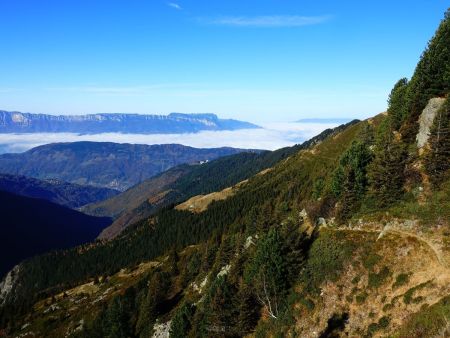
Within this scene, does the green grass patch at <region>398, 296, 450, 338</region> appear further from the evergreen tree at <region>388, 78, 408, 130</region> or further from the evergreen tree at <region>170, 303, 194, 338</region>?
the evergreen tree at <region>388, 78, 408, 130</region>

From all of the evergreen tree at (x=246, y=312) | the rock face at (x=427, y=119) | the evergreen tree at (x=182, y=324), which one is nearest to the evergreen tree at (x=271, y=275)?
the evergreen tree at (x=246, y=312)

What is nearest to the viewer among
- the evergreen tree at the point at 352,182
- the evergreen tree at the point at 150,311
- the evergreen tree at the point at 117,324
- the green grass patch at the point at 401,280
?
the green grass patch at the point at 401,280

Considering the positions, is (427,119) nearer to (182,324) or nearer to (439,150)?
A: (439,150)

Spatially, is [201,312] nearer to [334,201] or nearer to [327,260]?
[327,260]

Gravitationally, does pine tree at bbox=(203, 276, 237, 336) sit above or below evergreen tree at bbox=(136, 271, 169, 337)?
above

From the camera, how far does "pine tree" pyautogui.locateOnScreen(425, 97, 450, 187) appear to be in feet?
197

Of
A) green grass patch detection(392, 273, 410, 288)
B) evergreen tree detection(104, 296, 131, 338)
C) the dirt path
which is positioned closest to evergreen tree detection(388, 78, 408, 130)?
the dirt path

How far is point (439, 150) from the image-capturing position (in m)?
61.2

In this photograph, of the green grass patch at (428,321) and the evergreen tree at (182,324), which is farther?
the evergreen tree at (182,324)

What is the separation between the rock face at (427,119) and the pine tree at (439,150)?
17.4ft

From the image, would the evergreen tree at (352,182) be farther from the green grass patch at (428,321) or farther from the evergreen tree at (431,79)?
the green grass patch at (428,321)

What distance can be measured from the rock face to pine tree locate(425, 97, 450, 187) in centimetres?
532

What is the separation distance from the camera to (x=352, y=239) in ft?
198

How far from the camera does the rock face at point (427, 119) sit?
70312 mm
